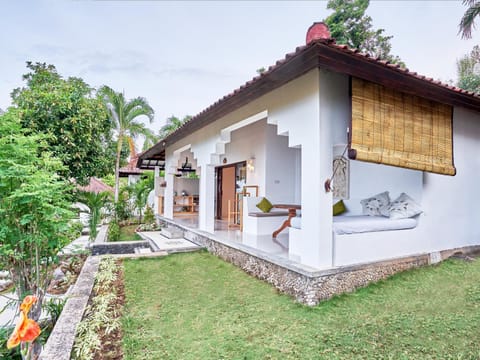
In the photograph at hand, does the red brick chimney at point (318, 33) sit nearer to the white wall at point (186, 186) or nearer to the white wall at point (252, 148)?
the white wall at point (252, 148)

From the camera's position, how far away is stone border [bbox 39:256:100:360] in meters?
3.05

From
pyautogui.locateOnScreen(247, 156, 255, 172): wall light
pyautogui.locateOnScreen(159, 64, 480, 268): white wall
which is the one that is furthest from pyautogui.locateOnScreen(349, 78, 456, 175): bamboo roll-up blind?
pyautogui.locateOnScreen(247, 156, 255, 172): wall light

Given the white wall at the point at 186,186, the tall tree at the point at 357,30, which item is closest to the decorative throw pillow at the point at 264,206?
the white wall at the point at 186,186

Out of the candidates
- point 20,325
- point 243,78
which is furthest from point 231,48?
point 20,325

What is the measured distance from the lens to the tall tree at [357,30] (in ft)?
72.8

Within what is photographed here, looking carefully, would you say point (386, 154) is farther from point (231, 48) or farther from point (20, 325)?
point (231, 48)

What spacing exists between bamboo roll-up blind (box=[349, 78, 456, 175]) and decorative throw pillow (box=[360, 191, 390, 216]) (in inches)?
64.8

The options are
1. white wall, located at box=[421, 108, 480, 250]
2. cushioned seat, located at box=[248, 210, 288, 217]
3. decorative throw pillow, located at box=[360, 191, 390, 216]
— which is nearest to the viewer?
white wall, located at box=[421, 108, 480, 250]

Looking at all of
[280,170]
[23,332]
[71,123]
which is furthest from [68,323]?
[280,170]

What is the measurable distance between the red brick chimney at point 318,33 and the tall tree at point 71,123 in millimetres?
7265

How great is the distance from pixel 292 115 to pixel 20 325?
4795 millimetres

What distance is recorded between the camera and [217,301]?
4879mm

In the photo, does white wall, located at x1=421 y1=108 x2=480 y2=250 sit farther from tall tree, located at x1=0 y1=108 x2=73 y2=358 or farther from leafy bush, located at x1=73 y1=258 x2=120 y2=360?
tall tree, located at x1=0 y1=108 x2=73 y2=358

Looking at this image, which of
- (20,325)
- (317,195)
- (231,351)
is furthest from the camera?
(317,195)
